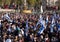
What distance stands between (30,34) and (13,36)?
0.84m

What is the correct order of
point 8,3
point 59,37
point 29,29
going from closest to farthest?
point 59,37 → point 29,29 → point 8,3

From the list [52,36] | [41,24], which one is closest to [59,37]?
[52,36]

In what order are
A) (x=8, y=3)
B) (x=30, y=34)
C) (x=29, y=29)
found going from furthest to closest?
(x=8, y=3), (x=29, y=29), (x=30, y=34)

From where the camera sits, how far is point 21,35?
59.2 feet

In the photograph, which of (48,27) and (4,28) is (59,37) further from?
(4,28)

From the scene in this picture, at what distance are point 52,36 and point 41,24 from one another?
2.56m

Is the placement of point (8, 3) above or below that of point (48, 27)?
below

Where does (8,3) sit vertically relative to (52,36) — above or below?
below

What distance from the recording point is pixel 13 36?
18.1 m

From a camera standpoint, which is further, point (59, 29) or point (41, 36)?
point (59, 29)

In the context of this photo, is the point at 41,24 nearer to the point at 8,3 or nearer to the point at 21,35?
the point at 21,35

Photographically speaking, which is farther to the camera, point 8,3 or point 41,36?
point 8,3

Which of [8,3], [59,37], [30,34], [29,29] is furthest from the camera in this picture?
[8,3]

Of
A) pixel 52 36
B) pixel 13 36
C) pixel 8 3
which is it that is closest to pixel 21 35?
pixel 13 36
